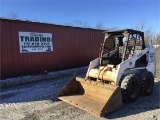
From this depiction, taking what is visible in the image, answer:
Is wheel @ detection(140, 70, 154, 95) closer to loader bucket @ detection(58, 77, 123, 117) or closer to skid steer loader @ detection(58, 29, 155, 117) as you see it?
skid steer loader @ detection(58, 29, 155, 117)

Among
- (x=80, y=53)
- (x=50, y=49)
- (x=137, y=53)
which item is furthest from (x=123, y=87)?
(x=80, y=53)

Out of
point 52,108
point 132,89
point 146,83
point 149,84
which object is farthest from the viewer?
point 149,84

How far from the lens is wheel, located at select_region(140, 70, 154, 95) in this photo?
6533 mm

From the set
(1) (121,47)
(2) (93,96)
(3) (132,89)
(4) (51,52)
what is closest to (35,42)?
(4) (51,52)

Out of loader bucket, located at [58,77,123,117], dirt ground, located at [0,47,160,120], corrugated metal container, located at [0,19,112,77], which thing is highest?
corrugated metal container, located at [0,19,112,77]

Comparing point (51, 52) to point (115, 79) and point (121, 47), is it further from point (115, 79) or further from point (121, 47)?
point (115, 79)

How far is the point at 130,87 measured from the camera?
6016 mm

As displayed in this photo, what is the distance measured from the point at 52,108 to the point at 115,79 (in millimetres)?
2044

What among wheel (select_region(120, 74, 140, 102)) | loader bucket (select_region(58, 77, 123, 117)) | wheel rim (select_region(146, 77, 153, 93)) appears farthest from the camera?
wheel rim (select_region(146, 77, 153, 93))

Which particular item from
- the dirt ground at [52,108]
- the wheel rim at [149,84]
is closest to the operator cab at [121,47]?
the wheel rim at [149,84]

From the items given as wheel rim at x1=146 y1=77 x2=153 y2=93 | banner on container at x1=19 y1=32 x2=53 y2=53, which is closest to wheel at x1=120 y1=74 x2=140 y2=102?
wheel rim at x1=146 y1=77 x2=153 y2=93

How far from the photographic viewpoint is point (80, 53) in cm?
1302

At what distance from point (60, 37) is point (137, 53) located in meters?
6.09

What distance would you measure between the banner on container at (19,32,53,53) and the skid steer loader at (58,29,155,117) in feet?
14.6
